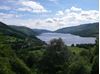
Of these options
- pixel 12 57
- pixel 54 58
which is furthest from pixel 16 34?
pixel 12 57

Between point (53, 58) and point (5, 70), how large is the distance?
8052 millimetres

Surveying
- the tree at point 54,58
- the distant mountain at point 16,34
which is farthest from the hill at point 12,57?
the distant mountain at point 16,34

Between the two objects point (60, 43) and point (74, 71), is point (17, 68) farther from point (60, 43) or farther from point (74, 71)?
point (60, 43)

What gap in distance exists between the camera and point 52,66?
13.8 m

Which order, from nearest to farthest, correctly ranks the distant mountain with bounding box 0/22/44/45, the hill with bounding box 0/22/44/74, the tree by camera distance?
1. the hill with bounding box 0/22/44/74
2. the tree
3. the distant mountain with bounding box 0/22/44/45

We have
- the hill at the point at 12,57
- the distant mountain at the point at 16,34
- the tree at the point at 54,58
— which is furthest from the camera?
the distant mountain at the point at 16,34

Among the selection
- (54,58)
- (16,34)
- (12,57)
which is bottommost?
(54,58)

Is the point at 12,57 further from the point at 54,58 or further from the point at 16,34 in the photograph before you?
the point at 16,34

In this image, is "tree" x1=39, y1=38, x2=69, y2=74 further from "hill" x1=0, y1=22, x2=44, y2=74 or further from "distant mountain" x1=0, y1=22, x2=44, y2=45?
"distant mountain" x1=0, y1=22, x2=44, y2=45

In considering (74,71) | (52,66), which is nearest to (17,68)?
(74,71)

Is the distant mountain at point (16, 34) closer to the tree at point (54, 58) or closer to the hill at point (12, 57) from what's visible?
the hill at point (12, 57)

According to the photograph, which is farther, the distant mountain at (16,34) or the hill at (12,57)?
the distant mountain at (16,34)

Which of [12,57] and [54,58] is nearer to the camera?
[12,57]

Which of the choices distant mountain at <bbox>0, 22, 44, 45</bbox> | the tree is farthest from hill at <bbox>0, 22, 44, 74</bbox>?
distant mountain at <bbox>0, 22, 44, 45</bbox>
